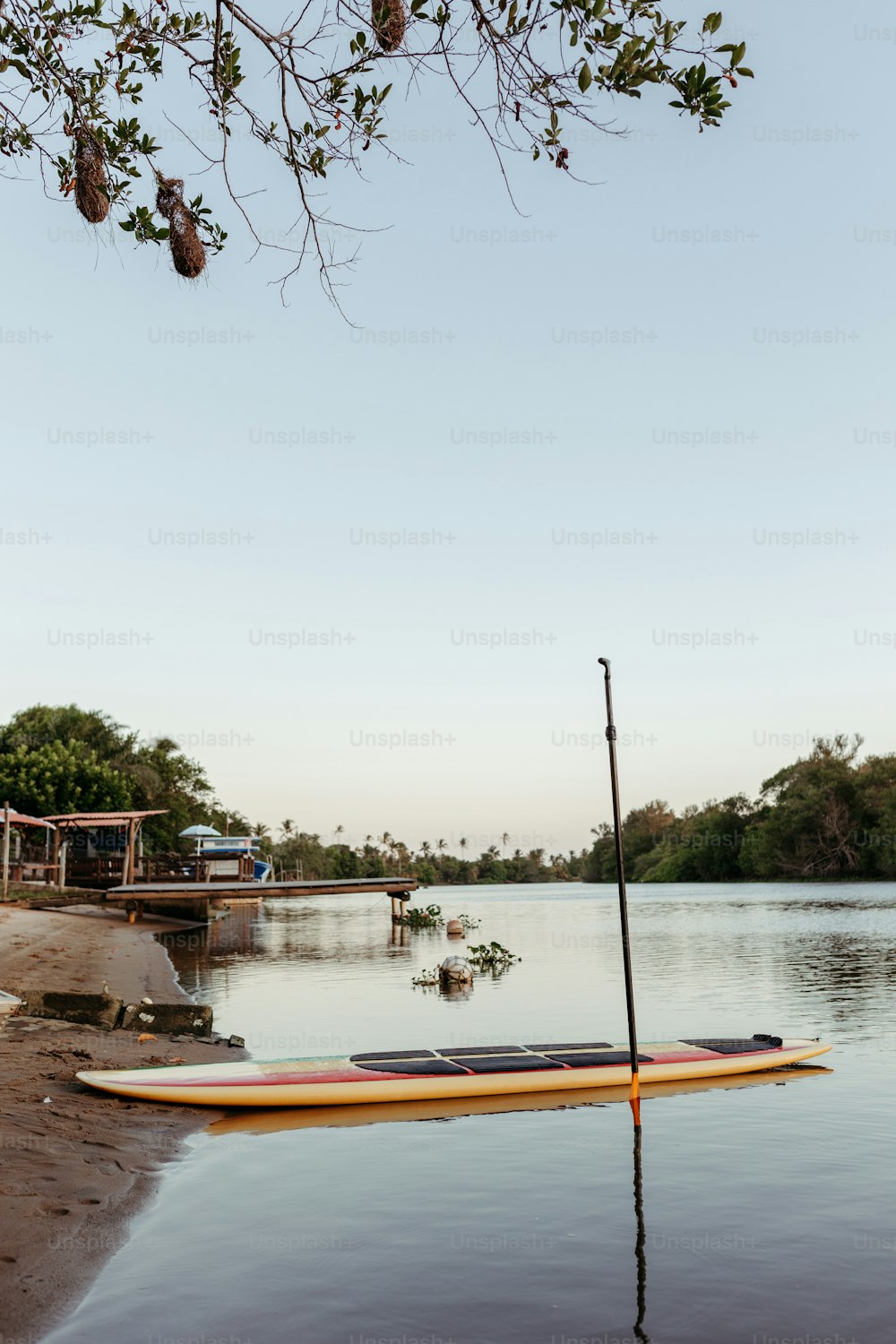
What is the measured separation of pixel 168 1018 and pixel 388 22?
11843 mm

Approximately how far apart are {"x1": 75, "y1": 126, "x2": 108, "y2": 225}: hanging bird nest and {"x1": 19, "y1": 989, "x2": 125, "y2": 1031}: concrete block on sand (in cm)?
1012

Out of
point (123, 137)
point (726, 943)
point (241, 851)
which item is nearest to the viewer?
point (123, 137)

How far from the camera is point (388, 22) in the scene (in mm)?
4469

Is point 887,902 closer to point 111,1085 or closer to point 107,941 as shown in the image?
point 107,941

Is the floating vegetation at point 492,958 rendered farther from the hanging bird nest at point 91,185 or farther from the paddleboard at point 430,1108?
the hanging bird nest at point 91,185

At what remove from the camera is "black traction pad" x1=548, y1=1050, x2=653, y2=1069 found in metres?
11.1

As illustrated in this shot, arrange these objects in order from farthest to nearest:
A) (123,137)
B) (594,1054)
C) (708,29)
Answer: (594,1054)
(123,137)
(708,29)

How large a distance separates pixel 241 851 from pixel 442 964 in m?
30.1

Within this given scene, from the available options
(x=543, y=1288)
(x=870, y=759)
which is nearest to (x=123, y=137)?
(x=543, y=1288)

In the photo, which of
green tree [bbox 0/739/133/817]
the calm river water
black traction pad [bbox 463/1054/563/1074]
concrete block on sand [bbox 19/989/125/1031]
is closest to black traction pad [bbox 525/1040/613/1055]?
black traction pad [bbox 463/1054/563/1074]

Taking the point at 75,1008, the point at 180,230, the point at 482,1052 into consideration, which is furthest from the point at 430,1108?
the point at 180,230

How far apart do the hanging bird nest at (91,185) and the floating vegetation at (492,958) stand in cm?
2174

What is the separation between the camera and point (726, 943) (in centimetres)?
3212

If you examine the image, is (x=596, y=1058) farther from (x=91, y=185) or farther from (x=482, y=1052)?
(x=91, y=185)
